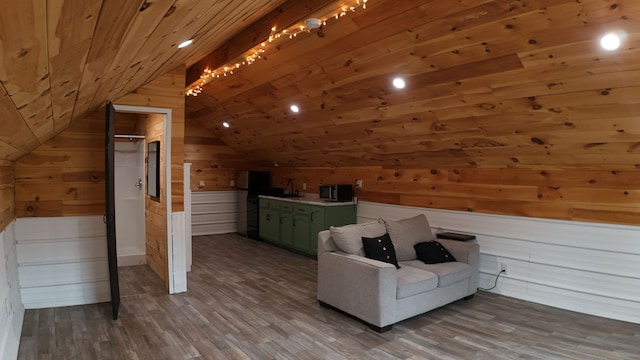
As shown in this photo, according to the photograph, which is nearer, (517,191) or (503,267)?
(517,191)

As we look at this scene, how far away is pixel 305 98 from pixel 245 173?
3.53m

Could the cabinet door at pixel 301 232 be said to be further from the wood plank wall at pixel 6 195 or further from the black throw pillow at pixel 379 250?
the wood plank wall at pixel 6 195

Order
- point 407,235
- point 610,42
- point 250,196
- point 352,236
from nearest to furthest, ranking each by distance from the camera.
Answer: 1. point 610,42
2. point 352,236
3. point 407,235
4. point 250,196

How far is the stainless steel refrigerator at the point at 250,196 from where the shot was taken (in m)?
7.88

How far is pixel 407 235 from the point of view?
14.5 feet

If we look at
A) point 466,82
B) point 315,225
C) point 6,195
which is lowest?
point 315,225

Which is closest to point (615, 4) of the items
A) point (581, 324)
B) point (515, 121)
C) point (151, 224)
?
point (515, 121)

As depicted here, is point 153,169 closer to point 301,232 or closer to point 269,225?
point 301,232

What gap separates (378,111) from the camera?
453 centimetres

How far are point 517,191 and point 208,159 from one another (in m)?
6.08

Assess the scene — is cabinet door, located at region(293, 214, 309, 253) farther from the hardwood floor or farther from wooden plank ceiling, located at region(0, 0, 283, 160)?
wooden plank ceiling, located at region(0, 0, 283, 160)

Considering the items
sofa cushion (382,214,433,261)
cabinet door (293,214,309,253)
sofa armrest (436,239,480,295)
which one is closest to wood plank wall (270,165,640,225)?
sofa armrest (436,239,480,295)

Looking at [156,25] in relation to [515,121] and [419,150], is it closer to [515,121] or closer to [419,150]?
[515,121]

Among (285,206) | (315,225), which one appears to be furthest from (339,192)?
(285,206)
